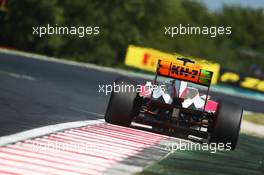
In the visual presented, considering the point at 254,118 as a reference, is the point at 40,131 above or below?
below

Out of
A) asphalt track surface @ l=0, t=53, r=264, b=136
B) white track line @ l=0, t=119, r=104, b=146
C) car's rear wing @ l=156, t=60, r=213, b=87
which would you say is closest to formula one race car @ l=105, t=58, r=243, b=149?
car's rear wing @ l=156, t=60, r=213, b=87

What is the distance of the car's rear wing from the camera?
544 inches

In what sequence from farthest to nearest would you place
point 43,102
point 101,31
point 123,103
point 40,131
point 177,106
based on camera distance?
point 101,31 < point 43,102 < point 177,106 < point 123,103 < point 40,131

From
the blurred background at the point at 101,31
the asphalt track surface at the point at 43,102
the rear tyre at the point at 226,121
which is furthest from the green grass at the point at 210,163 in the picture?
→ the blurred background at the point at 101,31

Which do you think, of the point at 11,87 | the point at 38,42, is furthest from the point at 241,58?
the point at 11,87

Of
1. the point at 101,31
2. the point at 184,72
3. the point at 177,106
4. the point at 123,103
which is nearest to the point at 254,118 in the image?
the point at 184,72

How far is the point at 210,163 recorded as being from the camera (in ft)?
39.2

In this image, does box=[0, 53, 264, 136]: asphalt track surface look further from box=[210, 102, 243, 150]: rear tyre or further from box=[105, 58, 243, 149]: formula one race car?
box=[210, 102, 243, 150]: rear tyre

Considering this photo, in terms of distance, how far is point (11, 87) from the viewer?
21.4 meters

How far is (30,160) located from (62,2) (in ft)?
188

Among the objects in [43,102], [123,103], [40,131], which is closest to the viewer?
[40,131]

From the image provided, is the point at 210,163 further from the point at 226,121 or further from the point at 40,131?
the point at 40,131

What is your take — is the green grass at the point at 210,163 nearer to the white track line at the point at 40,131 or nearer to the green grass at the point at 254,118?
the white track line at the point at 40,131

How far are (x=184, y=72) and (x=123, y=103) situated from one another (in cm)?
141
